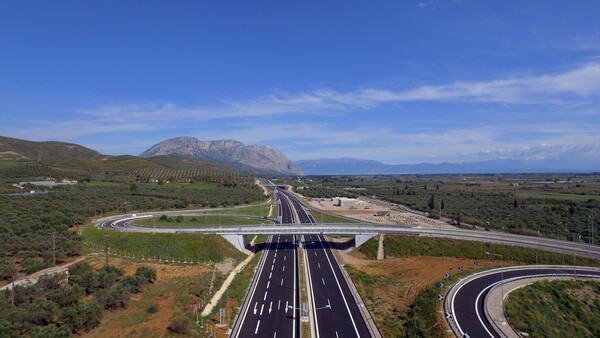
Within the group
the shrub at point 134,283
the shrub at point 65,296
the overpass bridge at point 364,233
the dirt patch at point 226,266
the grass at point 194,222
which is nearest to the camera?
the shrub at point 65,296

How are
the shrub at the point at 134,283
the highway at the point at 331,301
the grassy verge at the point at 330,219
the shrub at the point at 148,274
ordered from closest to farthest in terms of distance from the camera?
1. the highway at the point at 331,301
2. the shrub at the point at 134,283
3. the shrub at the point at 148,274
4. the grassy verge at the point at 330,219

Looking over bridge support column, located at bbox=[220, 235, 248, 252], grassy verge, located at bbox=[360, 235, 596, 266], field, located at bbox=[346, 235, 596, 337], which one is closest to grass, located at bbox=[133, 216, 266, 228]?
bridge support column, located at bbox=[220, 235, 248, 252]

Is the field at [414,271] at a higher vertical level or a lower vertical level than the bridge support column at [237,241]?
lower

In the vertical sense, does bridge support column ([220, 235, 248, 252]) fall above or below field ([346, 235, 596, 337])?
above

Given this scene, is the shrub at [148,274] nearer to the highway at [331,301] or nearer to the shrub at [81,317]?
the shrub at [81,317]

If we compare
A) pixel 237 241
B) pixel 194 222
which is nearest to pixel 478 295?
pixel 237 241

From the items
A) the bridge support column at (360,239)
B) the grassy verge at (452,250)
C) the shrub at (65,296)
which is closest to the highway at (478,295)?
the grassy verge at (452,250)

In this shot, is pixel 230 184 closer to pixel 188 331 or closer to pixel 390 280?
pixel 390 280

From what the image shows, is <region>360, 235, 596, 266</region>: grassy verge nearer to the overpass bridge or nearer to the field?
the field
